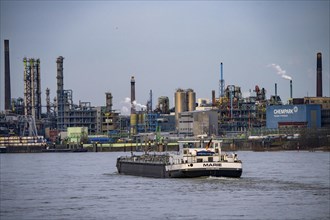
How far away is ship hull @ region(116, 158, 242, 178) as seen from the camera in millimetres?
72625

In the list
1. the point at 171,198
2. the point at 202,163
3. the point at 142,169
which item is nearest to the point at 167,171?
the point at 202,163

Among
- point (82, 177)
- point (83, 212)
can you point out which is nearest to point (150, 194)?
point (83, 212)

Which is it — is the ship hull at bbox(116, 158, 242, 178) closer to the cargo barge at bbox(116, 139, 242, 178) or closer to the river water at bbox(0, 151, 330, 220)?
the cargo barge at bbox(116, 139, 242, 178)

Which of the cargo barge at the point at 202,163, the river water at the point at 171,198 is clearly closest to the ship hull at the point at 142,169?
the cargo barge at the point at 202,163

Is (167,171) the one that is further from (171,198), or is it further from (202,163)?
(171,198)

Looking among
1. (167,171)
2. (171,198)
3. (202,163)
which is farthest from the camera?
(167,171)

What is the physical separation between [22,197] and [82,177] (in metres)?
23.7

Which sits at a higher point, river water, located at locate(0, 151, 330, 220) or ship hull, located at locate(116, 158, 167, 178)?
ship hull, located at locate(116, 158, 167, 178)

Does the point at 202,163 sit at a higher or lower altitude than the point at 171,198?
higher

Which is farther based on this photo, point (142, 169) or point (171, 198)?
point (142, 169)

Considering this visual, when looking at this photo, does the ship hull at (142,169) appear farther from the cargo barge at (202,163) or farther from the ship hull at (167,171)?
the cargo barge at (202,163)

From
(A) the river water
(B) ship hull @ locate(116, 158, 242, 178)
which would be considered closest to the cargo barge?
(B) ship hull @ locate(116, 158, 242, 178)

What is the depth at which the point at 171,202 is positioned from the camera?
188ft

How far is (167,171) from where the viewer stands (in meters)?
76.6
